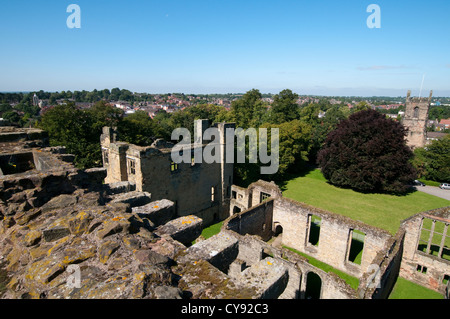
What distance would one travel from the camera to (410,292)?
1512 cm

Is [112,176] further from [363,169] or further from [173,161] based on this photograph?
[363,169]

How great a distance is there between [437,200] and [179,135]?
1510 inches

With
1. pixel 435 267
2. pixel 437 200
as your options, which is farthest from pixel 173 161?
pixel 437 200

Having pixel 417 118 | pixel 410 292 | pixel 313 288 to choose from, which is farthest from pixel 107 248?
pixel 417 118

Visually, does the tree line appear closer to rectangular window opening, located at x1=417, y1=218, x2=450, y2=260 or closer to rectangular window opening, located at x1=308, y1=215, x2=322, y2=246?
rectangular window opening, located at x1=417, y1=218, x2=450, y2=260

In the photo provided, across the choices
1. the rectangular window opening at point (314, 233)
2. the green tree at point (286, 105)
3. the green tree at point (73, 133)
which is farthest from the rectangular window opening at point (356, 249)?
the green tree at point (286, 105)

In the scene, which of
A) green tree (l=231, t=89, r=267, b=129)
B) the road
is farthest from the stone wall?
→ the road

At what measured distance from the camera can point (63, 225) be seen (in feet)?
15.3

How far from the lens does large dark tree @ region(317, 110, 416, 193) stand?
30688 mm

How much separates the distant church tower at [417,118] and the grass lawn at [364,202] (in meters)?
17.9

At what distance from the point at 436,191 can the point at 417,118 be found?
17252mm

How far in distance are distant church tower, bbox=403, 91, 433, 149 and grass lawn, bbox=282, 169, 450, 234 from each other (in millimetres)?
17906

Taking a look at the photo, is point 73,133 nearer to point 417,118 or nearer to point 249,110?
point 249,110

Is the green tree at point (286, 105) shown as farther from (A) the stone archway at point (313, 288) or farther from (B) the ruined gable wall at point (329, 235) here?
(A) the stone archway at point (313, 288)
